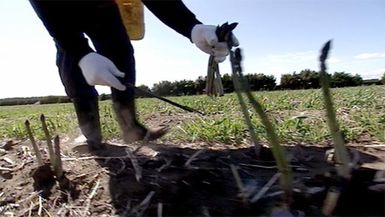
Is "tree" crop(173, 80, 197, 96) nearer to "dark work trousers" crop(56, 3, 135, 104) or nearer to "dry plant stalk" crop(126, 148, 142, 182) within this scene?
"dark work trousers" crop(56, 3, 135, 104)

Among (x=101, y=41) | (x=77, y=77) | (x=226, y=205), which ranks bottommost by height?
(x=226, y=205)

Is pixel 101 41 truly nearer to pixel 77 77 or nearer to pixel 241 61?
pixel 77 77

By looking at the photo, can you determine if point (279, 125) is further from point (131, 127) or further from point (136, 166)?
point (136, 166)

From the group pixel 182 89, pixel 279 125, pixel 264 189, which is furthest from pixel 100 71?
pixel 182 89

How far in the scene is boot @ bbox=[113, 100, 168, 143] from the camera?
2052mm

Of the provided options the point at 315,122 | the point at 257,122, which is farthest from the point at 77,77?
the point at 315,122

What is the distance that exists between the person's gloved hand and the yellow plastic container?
0.64 m

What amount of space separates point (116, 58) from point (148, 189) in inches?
36.9

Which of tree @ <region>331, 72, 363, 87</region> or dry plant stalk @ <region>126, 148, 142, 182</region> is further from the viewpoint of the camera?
tree @ <region>331, 72, 363, 87</region>

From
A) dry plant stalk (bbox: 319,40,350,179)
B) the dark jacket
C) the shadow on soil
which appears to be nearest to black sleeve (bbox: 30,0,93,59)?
the dark jacket

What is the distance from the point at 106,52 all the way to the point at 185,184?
3.29 ft

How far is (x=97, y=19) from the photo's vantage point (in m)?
2.04

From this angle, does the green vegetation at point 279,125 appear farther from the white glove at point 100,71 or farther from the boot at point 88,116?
the white glove at point 100,71

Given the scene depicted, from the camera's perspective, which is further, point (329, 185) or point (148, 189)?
point (148, 189)
